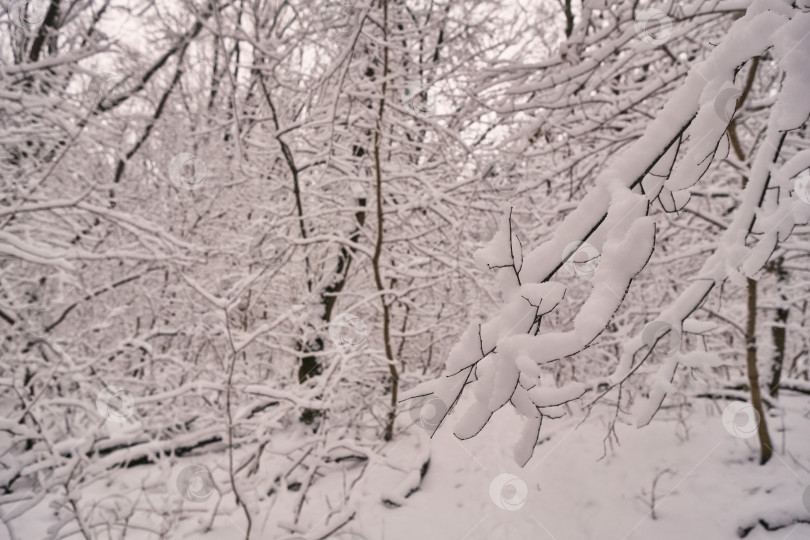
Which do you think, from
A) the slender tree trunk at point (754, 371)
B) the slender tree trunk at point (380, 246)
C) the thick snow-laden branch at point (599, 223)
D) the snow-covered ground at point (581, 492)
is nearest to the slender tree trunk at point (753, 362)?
the slender tree trunk at point (754, 371)

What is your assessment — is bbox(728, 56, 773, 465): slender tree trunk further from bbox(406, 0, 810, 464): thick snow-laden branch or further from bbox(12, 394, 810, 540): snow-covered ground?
bbox(406, 0, 810, 464): thick snow-laden branch

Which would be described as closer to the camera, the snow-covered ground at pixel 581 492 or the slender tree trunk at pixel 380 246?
the snow-covered ground at pixel 581 492

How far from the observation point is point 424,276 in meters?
4.51

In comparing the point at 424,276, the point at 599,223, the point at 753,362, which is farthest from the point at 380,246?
the point at 599,223

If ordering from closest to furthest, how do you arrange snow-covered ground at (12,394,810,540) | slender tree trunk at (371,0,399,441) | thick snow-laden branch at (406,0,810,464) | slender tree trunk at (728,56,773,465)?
thick snow-laden branch at (406,0,810,464) < slender tree trunk at (728,56,773,465) < snow-covered ground at (12,394,810,540) < slender tree trunk at (371,0,399,441)

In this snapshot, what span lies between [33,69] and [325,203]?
303 centimetres

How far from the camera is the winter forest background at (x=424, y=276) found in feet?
2.78

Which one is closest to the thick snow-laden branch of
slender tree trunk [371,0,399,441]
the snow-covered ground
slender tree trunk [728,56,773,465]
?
slender tree trunk [728,56,773,465]

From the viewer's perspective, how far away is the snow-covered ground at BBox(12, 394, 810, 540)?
122 inches

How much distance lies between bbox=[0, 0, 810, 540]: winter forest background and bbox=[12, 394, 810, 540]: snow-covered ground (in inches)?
1.0

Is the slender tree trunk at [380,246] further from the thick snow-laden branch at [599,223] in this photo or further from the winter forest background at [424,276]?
the thick snow-laden branch at [599,223]

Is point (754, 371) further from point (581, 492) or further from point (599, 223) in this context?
point (599, 223)

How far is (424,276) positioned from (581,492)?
2.57 metres

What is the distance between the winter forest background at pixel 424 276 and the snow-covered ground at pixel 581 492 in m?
0.03
